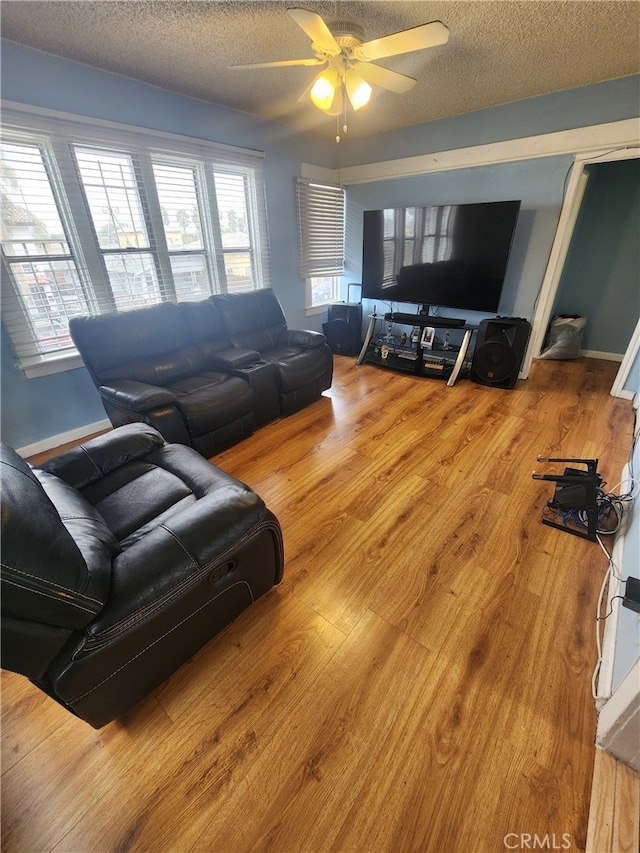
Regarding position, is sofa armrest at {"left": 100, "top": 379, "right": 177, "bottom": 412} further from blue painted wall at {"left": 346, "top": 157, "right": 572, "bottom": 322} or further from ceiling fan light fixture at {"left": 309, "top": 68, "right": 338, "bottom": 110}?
blue painted wall at {"left": 346, "top": 157, "right": 572, "bottom": 322}

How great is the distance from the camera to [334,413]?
9.96 feet

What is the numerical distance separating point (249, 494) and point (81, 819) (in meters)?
0.98

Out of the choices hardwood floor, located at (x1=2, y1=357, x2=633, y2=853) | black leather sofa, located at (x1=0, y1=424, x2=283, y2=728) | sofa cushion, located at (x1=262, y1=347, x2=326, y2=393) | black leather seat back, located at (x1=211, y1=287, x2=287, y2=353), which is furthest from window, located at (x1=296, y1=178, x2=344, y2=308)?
black leather sofa, located at (x1=0, y1=424, x2=283, y2=728)

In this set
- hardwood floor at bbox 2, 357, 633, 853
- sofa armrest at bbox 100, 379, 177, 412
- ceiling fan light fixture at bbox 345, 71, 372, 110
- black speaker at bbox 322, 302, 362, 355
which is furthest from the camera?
black speaker at bbox 322, 302, 362, 355

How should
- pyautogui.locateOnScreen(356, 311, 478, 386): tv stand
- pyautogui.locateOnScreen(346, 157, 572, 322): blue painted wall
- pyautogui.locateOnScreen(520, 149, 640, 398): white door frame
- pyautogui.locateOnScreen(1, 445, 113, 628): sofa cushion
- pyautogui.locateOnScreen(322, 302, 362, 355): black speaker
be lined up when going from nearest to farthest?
pyautogui.locateOnScreen(1, 445, 113, 628): sofa cushion < pyautogui.locateOnScreen(520, 149, 640, 398): white door frame < pyautogui.locateOnScreen(346, 157, 572, 322): blue painted wall < pyautogui.locateOnScreen(356, 311, 478, 386): tv stand < pyautogui.locateOnScreen(322, 302, 362, 355): black speaker

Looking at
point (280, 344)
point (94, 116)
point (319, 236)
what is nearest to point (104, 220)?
point (94, 116)

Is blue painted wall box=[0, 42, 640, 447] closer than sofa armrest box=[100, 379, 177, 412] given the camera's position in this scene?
No

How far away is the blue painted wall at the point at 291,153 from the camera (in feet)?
7.57

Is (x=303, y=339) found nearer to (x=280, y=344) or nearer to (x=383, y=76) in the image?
(x=280, y=344)

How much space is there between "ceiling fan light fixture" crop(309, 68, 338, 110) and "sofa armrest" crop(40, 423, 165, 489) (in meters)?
2.01

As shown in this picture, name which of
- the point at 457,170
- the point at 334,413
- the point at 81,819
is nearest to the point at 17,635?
the point at 81,819

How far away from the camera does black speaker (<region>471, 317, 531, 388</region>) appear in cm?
325

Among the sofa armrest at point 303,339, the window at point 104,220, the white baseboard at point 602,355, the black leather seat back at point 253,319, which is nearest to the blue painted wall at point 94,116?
the window at point 104,220

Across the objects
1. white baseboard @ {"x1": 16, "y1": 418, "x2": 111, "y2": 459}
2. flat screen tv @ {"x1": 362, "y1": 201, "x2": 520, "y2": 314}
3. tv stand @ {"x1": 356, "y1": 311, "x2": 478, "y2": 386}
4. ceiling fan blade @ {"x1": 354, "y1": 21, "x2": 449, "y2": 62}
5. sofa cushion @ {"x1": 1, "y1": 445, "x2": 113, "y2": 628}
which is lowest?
white baseboard @ {"x1": 16, "y1": 418, "x2": 111, "y2": 459}
